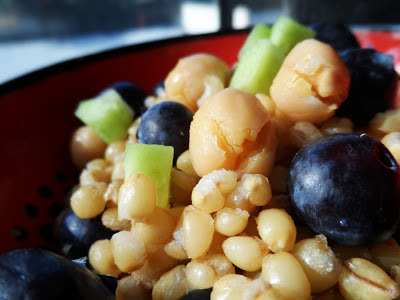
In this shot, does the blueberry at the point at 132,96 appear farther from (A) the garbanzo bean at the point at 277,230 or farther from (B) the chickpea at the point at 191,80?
(A) the garbanzo bean at the point at 277,230

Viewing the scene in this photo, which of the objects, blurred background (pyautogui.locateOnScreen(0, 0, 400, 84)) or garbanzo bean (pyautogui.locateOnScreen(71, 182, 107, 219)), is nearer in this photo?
garbanzo bean (pyautogui.locateOnScreen(71, 182, 107, 219))

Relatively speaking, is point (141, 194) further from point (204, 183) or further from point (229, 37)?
point (229, 37)

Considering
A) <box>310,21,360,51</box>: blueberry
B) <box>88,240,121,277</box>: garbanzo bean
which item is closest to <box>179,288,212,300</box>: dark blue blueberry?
<box>88,240,121,277</box>: garbanzo bean

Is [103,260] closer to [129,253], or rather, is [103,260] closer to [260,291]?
[129,253]

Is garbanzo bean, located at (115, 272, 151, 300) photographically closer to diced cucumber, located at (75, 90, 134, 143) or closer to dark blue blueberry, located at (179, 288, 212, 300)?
dark blue blueberry, located at (179, 288, 212, 300)

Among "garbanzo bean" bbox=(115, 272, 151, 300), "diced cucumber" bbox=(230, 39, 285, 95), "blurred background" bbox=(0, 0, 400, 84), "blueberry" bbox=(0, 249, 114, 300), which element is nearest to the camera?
"blueberry" bbox=(0, 249, 114, 300)

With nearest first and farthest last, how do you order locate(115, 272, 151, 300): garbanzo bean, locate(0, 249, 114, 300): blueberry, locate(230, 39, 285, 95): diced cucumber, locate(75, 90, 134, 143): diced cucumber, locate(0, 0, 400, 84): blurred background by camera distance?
locate(0, 249, 114, 300): blueberry < locate(115, 272, 151, 300): garbanzo bean < locate(230, 39, 285, 95): diced cucumber < locate(75, 90, 134, 143): diced cucumber < locate(0, 0, 400, 84): blurred background

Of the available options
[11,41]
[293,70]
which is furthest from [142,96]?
[11,41]

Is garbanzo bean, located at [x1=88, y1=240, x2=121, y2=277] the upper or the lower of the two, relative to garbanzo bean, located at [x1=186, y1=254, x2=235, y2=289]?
lower
